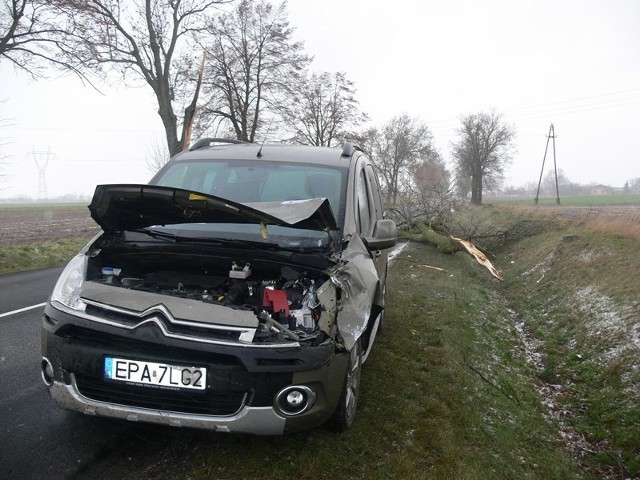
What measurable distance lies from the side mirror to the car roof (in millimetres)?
660

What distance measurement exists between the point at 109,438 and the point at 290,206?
A: 1968 millimetres

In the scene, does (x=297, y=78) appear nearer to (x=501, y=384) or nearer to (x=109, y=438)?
(x=501, y=384)

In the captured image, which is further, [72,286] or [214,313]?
[72,286]

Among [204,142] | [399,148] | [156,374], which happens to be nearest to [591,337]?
[204,142]

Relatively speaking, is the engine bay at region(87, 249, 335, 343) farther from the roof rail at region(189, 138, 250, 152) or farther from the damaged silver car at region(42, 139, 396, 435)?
the roof rail at region(189, 138, 250, 152)

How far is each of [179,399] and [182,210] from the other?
48.9 inches

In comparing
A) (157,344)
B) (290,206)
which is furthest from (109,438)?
(290,206)

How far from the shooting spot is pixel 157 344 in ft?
8.17

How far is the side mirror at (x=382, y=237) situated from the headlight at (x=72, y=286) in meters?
2.11

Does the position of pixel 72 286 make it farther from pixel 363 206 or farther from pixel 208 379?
pixel 363 206

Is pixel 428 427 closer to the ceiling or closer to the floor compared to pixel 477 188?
closer to the floor

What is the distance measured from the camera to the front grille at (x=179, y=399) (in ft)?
8.25

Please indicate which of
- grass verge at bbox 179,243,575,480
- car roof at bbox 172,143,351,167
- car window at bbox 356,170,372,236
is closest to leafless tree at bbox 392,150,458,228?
grass verge at bbox 179,243,575,480

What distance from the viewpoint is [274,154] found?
4.27 metres
